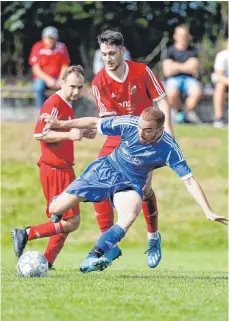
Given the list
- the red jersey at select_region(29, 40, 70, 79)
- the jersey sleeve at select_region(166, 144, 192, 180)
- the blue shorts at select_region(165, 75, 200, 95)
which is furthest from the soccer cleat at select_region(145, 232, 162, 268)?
the red jersey at select_region(29, 40, 70, 79)

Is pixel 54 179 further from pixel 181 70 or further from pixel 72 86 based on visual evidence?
pixel 181 70

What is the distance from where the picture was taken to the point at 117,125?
34.7ft

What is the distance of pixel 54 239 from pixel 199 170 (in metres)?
8.81

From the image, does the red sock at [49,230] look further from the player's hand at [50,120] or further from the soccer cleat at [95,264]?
the soccer cleat at [95,264]

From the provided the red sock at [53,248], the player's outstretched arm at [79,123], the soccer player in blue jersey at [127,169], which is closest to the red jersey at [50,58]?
the red sock at [53,248]

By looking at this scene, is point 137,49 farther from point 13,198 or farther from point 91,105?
point 13,198

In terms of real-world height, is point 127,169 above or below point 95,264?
above

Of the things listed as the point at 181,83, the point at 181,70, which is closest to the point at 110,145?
the point at 181,70

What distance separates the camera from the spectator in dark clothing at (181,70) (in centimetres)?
2073

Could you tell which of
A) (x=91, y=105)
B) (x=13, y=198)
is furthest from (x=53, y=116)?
(x=91, y=105)

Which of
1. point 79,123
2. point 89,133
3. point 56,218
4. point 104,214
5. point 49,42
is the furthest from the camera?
point 49,42

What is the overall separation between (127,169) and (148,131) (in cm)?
56

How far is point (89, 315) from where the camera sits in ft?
25.7

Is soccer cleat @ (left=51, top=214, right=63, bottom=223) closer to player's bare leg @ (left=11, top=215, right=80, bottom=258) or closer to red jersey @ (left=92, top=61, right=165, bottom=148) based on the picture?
player's bare leg @ (left=11, top=215, right=80, bottom=258)
